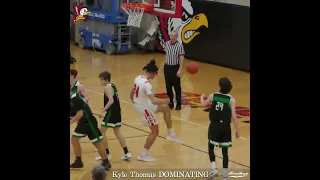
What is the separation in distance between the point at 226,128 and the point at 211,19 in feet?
40.5

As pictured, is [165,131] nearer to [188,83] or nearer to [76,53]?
[188,83]

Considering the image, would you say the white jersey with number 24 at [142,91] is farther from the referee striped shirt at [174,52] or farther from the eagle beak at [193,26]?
the eagle beak at [193,26]

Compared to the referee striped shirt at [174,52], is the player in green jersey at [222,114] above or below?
below

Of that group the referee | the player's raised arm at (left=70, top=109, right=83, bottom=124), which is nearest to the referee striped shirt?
the referee

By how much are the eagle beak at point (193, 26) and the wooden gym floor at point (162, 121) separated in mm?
864

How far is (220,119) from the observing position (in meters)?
12.1

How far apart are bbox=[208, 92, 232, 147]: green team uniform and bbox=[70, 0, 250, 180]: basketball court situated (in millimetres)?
1331

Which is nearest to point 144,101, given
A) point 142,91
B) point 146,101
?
point 146,101

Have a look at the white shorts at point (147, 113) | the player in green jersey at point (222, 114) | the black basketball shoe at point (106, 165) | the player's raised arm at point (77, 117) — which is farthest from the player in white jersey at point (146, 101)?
the player in green jersey at point (222, 114)

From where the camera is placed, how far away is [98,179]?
8.65 m

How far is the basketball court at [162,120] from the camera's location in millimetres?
13906

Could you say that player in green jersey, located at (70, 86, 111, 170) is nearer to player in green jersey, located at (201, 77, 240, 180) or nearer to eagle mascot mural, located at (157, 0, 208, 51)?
player in green jersey, located at (201, 77, 240, 180)

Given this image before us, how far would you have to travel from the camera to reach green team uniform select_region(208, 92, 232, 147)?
1205 centimetres

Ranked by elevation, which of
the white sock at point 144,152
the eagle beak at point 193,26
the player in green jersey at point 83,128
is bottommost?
the white sock at point 144,152
